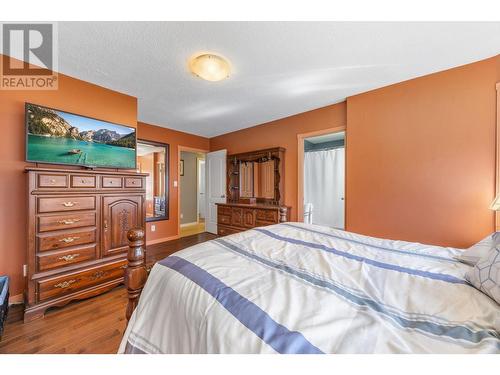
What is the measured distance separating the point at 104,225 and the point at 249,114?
260 cm

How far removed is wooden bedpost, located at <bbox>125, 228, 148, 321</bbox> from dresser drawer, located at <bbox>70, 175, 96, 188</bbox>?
4.61 feet

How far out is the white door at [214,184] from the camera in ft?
15.1

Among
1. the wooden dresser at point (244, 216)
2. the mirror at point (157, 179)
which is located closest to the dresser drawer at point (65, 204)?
the mirror at point (157, 179)

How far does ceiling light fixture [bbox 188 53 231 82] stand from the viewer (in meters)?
1.84

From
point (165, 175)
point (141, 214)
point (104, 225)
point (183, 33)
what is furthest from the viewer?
point (165, 175)

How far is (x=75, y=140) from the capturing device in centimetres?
219

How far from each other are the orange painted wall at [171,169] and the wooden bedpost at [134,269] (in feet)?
10.2

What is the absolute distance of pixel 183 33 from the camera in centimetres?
160

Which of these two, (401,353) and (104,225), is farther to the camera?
(104,225)

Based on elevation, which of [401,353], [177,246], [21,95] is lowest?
[177,246]

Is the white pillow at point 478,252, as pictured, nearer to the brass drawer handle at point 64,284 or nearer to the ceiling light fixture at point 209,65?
the ceiling light fixture at point 209,65
